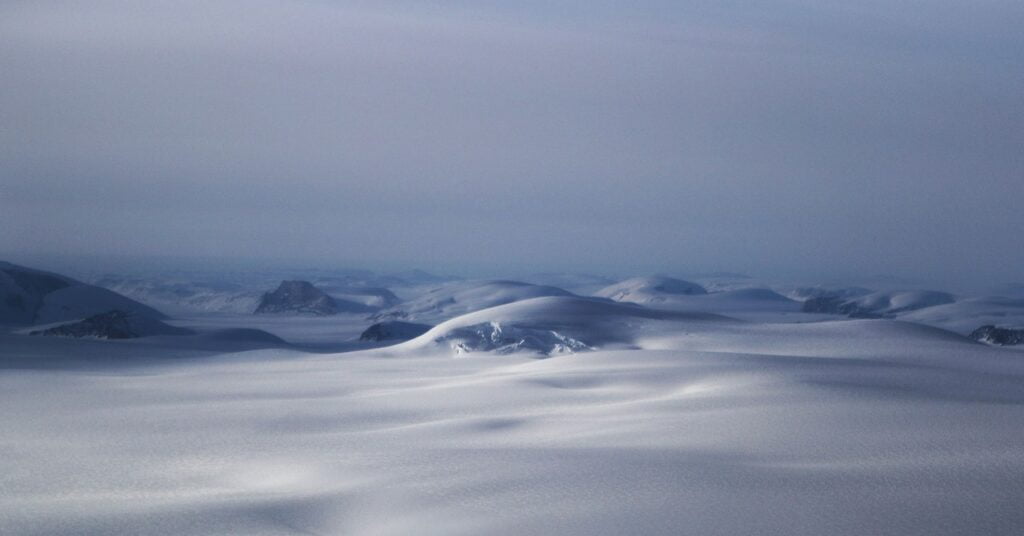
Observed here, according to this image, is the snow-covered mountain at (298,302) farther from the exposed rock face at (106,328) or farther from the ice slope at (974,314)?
the ice slope at (974,314)

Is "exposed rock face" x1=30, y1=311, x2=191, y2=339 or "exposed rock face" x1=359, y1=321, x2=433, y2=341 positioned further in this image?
"exposed rock face" x1=359, y1=321, x2=433, y2=341

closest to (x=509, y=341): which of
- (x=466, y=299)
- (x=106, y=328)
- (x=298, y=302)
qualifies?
(x=106, y=328)

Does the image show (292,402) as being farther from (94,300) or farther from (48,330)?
(94,300)

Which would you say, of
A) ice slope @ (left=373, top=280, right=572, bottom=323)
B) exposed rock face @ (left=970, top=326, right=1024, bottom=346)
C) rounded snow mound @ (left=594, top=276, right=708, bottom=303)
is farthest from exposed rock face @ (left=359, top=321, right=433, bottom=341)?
rounded snow mound @ (left=594, top=276, right=708, bottom=303)

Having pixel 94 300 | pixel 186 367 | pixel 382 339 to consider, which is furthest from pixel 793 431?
pixel 94 300

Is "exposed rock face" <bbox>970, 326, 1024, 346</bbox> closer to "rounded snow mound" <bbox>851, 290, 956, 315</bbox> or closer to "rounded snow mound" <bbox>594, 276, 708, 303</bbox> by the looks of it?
"rounded snow mound" <bbox>851, 290, 956, 315</bbox>

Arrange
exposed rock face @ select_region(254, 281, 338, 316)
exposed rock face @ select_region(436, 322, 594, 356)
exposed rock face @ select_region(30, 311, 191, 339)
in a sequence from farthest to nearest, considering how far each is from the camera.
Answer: exposed rock face @ select_region(254, 281, 338, 316) < exposed rock face @ select_region(30, 311, 191, 339) < exposed rock face @ select_region(436, 322, 594, 356)
